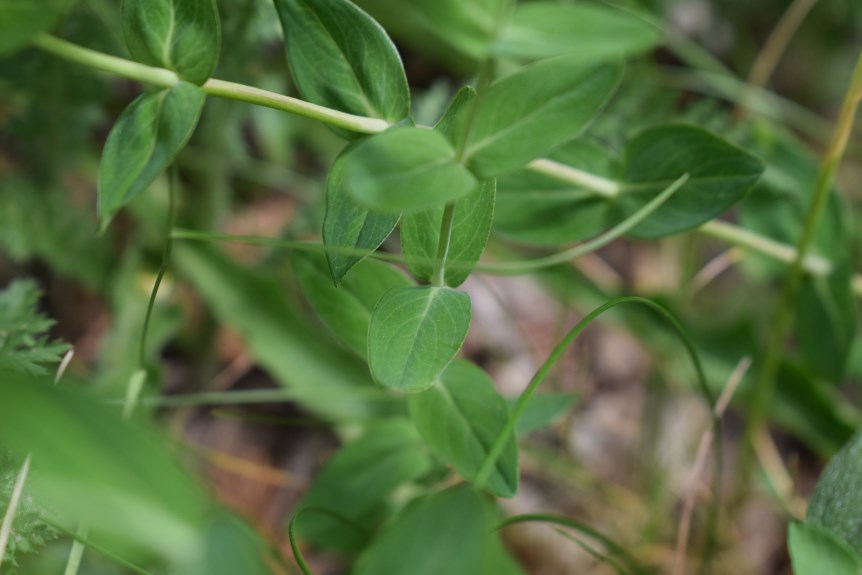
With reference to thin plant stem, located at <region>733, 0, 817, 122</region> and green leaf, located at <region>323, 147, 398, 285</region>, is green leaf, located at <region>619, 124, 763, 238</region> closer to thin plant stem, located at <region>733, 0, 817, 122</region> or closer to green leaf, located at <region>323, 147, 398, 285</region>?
green leaf, located at <region>323, 147, 398, 285</region>

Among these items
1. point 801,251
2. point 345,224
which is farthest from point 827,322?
point 345,224

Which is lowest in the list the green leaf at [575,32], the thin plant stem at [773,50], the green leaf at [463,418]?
the green leaf at [463,418]

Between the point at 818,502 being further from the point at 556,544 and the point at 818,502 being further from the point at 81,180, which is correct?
the point at 81,180

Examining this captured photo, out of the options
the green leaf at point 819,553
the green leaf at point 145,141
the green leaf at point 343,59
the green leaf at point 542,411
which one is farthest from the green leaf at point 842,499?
the green leaf at point 145,141

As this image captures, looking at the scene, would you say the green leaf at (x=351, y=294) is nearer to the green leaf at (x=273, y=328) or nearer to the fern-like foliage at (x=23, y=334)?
the fern-like foliage at (x=23, y=334)

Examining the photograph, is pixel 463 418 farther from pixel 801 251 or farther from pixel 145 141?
pixel 801 251

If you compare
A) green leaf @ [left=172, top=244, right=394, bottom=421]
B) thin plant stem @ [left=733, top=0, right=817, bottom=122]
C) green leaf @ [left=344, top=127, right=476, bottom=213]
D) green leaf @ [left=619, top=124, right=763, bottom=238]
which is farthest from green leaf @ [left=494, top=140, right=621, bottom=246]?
thin plant stem @ [left=733, top=0, right=817, bottom=122]

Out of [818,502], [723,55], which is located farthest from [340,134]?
[723,55]
